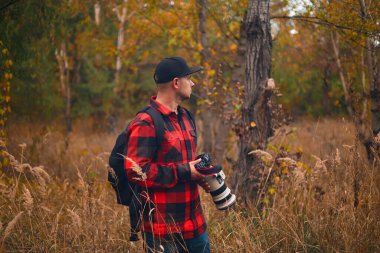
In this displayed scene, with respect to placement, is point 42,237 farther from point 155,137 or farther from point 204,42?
point 204,42

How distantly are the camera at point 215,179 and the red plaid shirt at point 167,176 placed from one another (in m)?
0.11

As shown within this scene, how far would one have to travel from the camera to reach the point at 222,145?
852 cm

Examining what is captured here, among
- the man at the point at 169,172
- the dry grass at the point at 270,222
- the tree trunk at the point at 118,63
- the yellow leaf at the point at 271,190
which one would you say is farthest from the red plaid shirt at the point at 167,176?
the tree trunk at the point at 118,63

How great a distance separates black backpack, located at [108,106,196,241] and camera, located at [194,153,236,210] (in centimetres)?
33

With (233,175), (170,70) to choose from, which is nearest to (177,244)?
(170,70)

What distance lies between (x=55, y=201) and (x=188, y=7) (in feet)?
18.5

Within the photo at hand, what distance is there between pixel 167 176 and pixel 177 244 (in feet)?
1.91

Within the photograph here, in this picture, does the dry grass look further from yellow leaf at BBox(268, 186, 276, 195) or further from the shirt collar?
the shirt collar

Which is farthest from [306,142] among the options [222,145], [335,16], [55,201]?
[55,201]

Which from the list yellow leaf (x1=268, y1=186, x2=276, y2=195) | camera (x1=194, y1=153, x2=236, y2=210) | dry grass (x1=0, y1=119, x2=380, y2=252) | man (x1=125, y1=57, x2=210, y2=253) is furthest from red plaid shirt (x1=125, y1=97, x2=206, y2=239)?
yellow leaf (x1=268, y1=186, x2=276, y2=195)

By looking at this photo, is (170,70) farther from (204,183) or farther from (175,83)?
(204,183)

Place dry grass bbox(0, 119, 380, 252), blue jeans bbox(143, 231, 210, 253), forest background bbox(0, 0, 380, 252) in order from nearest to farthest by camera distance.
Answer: blue jeans bbox(143, 231, 210, 253), dry grass bbox(0, 119, 380, 252), forest background bbox(0, 0, 380, 252)

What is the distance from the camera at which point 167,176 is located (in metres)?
2.83

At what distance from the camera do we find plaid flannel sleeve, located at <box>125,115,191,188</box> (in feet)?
9.21
